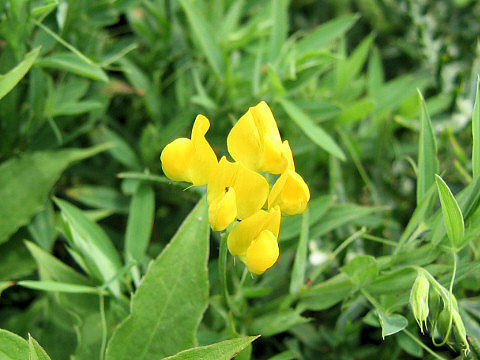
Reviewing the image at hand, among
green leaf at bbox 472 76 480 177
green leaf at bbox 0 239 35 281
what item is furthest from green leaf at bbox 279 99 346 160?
green leaf at bbox 0 239 35 281

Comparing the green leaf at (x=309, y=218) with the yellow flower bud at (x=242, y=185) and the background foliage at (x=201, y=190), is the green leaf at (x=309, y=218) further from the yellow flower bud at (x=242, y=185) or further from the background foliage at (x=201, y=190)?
the yellow flower bud at (x=242, y=185)

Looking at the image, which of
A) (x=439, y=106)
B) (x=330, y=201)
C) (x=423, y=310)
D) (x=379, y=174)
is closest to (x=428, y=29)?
(x=439, y=106)

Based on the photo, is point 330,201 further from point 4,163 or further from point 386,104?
point 4,163

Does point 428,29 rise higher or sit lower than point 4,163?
lower

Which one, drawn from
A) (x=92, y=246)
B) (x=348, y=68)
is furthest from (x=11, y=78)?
(x=348, y=68)

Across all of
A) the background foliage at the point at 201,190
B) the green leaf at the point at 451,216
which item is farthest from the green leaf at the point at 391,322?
the green leaf at the point at 451,216

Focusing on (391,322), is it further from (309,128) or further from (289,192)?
(309,128)
